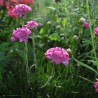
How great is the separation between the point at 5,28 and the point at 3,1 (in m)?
0.21

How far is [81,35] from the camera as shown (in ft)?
8.60

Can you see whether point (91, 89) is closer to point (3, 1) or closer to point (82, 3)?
point (3, 1)

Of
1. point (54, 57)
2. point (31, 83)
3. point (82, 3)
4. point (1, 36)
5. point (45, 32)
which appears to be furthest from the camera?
point (82, 3)

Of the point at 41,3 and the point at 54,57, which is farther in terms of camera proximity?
the point at 41,3

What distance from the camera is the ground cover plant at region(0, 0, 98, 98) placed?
6.33 feet

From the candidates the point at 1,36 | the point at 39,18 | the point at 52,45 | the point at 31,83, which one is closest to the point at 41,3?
the point at 39,18

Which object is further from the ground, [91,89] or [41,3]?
[41,3]

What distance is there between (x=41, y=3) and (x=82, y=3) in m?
0.42

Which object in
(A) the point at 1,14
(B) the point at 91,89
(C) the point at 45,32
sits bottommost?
(B) the point at 91,89

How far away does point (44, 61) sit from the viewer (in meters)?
2.45

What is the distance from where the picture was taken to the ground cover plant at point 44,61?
1.93 metres

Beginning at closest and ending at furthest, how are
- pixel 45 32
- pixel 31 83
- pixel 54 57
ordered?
1. pixel 54 57
2. pixel 31 83
3. pixel 45 32

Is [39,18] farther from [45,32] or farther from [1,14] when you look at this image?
[1,14]

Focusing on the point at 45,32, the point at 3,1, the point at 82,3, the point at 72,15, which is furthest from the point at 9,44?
the point at 82,3
